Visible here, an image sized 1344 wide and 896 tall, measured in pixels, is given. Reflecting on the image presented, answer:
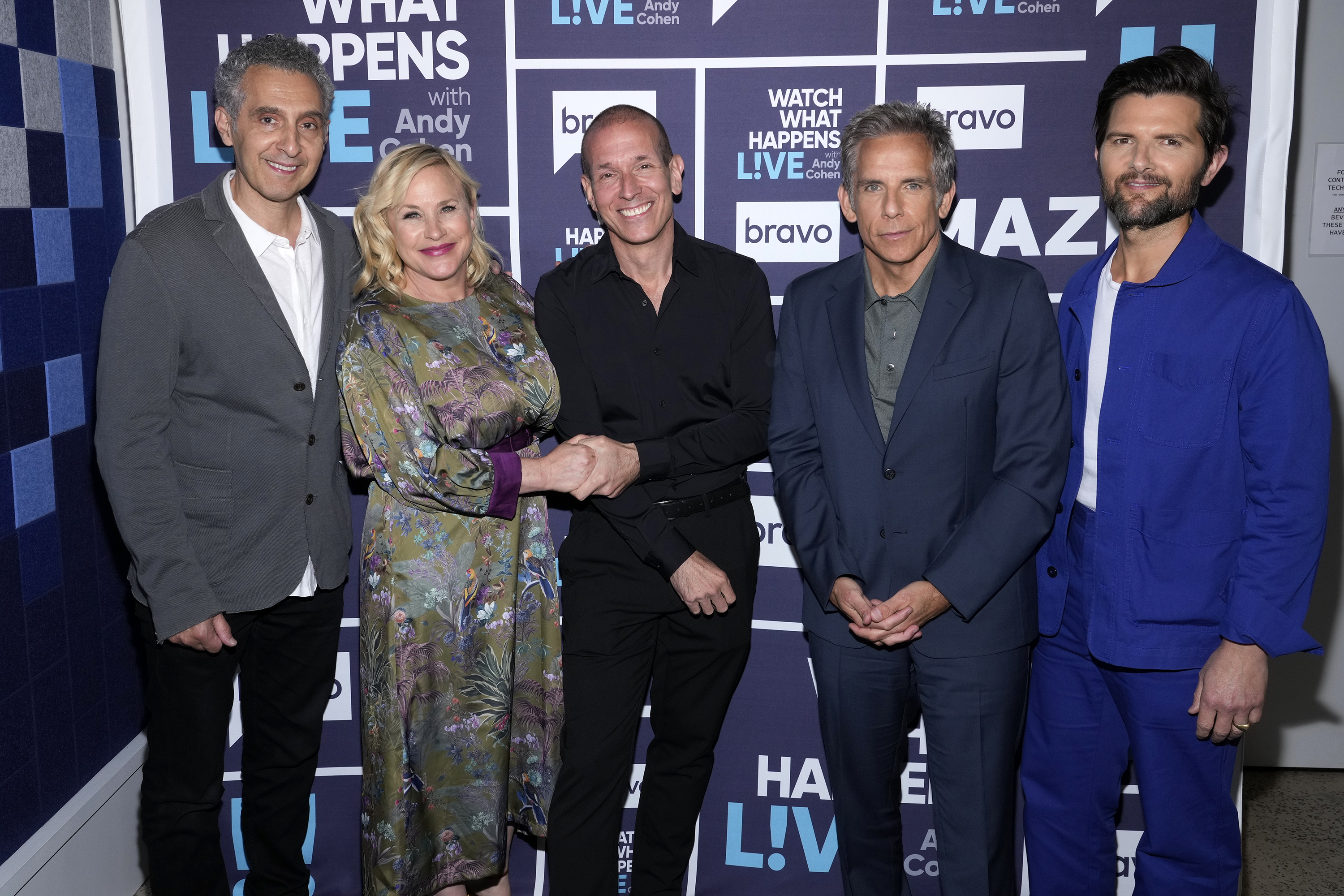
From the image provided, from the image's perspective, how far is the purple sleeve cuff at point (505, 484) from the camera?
7.42 feet

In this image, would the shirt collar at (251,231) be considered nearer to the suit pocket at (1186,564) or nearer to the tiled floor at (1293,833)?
the tiled floor at (1293,833)

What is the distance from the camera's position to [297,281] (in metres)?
2.40

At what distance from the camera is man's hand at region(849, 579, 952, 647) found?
6.94ft

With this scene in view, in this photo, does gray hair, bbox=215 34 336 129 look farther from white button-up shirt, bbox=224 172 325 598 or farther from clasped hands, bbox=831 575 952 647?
clasped hands, bbox=831 575 952 647

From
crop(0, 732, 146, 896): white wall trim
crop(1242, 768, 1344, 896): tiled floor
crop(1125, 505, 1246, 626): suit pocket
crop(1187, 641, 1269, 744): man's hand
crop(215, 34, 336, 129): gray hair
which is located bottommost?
crop(1242, 768, 1344, 896): tiled floor

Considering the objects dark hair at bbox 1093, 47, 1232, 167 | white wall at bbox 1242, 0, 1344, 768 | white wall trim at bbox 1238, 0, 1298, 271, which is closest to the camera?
dark hair at bbox 1093, 47, 1232, 167

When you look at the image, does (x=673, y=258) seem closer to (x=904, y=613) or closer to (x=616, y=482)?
(x=616, y=482)

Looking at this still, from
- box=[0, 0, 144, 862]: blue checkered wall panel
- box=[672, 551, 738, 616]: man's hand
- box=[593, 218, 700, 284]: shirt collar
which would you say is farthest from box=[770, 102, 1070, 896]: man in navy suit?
box=[0, 0, 144, 862]: blue checkered wall panel

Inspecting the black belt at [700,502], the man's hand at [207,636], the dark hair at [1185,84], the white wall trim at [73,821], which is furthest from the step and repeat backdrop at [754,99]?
the white wall trim at [73,821]

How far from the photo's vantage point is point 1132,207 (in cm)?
209

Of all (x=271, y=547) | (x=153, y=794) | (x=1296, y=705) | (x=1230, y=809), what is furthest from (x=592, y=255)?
(x=1296, y=705)

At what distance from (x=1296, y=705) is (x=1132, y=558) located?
6.98 feet

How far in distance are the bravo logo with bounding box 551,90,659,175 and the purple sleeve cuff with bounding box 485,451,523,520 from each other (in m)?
0.97

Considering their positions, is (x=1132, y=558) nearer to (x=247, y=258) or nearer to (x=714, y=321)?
(x=714, y=321)
